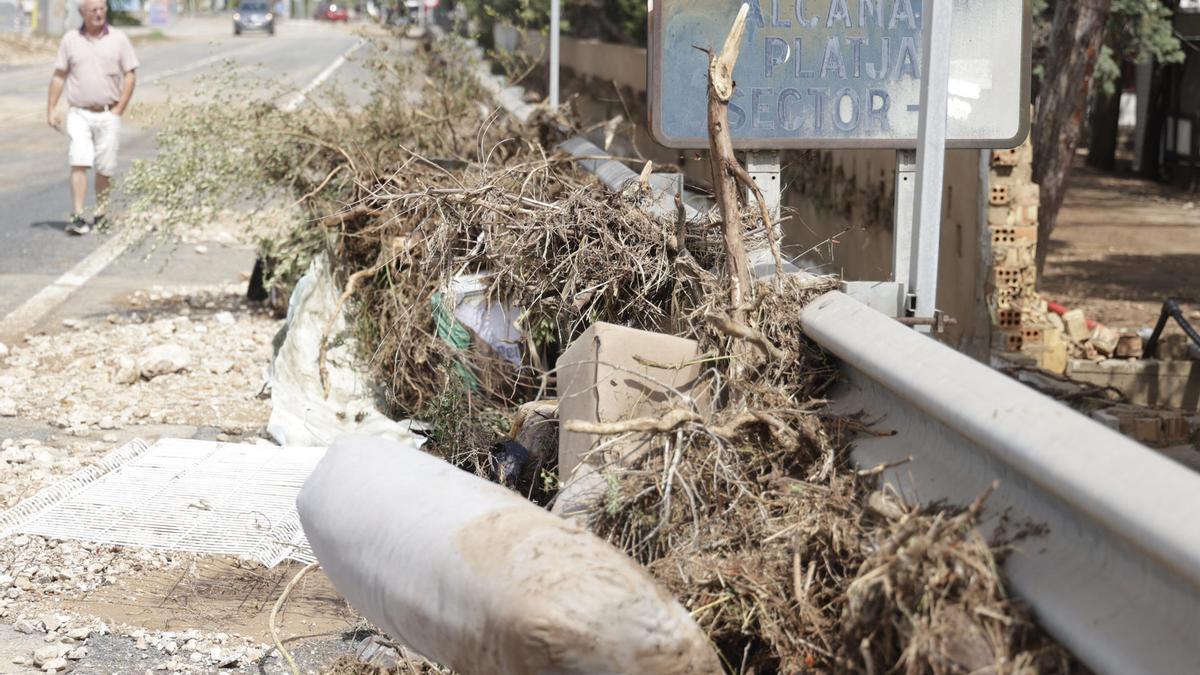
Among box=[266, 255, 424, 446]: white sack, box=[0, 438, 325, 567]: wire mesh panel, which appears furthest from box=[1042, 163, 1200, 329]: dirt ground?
box=[0, 438, 325, 567]: wire mesh panel

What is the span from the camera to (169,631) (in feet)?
13.4

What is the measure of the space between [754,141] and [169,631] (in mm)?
2333

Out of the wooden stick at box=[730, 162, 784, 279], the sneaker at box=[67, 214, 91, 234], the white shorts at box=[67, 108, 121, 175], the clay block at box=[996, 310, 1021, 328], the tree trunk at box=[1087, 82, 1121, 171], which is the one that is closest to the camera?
the wooden stick at box=[730, 162, 784, 279]

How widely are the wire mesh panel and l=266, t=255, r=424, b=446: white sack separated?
24cm

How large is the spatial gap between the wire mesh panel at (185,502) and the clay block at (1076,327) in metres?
5.24

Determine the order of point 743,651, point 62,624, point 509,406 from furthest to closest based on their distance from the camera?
point 509,406
point 62,624
point 743,651

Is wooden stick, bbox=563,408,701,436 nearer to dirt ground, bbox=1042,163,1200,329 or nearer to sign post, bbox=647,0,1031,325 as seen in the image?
sign post, bbox=647,0,1031,325

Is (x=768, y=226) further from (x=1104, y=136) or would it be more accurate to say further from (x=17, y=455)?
(x=1104, y=136)

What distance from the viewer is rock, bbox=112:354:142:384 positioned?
711 cm

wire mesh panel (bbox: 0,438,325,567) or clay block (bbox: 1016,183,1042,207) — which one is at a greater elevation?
clay block (bbox: 1016,183,1042,207)

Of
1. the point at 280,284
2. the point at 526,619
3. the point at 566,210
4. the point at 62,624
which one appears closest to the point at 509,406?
the point at 566,210

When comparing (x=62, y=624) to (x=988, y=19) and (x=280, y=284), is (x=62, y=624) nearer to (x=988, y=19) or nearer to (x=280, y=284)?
(x=988, y=19)

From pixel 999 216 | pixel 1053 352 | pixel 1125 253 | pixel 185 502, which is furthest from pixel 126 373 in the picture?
pixel 1125 253

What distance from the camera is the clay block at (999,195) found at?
26.5 feet
